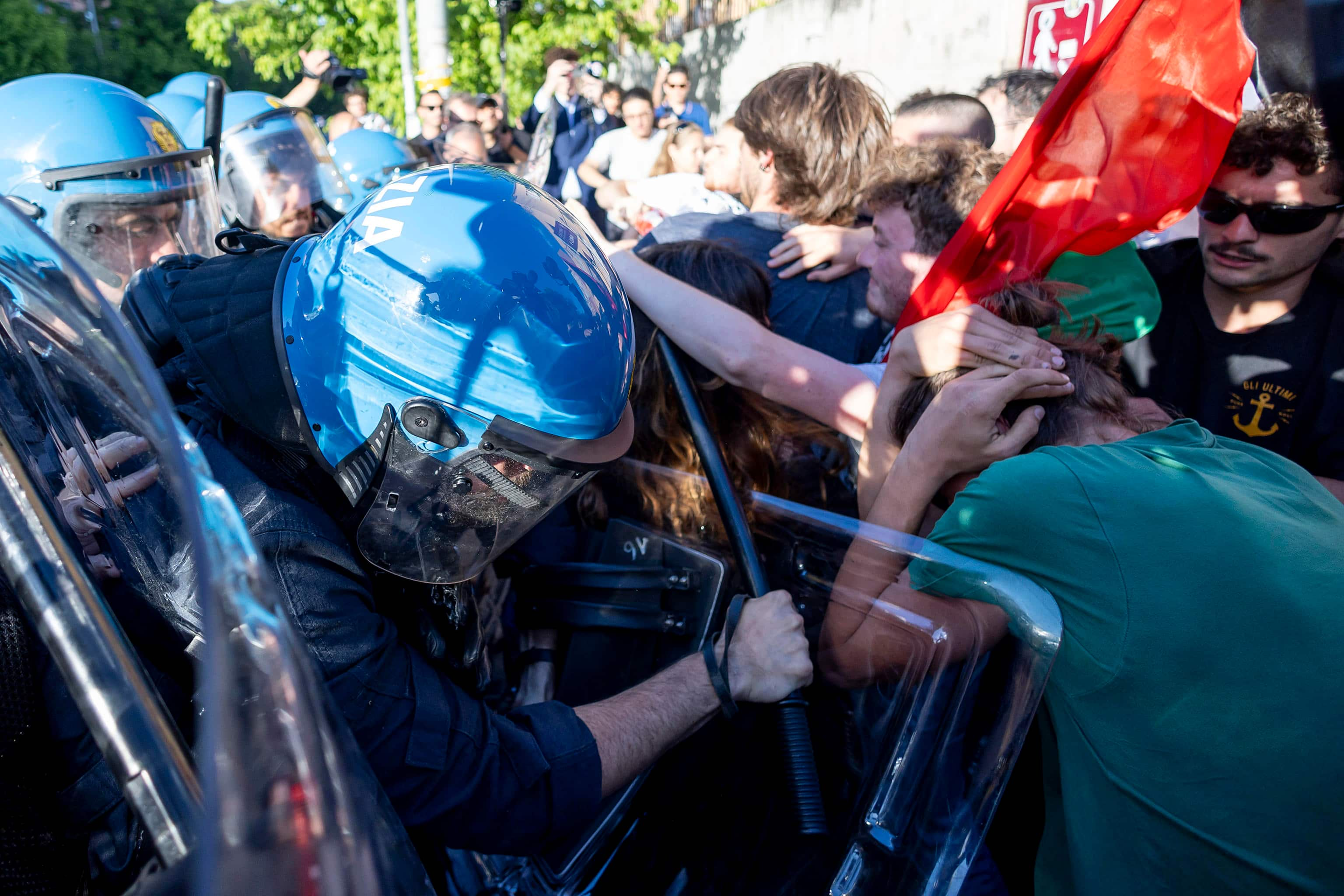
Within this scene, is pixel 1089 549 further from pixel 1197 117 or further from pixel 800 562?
pixel 1197 117

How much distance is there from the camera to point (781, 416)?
2586 mm

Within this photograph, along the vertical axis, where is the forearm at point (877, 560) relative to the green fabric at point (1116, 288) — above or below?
below

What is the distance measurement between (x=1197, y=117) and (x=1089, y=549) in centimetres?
150

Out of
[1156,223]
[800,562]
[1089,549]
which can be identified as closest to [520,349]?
[800,562]

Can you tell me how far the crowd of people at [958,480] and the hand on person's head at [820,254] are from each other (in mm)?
10

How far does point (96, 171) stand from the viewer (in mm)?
2676

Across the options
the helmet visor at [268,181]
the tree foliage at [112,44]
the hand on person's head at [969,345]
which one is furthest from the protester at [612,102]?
the tree foliage at [112,44]

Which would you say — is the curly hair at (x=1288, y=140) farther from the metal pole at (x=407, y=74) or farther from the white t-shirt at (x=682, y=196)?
the metal pole at (x=407, y=74)

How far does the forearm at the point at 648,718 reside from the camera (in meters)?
1.56

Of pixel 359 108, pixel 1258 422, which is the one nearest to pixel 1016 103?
pixel 1258 422

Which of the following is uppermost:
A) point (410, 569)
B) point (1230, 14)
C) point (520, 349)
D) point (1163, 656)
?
point (1230, 14)

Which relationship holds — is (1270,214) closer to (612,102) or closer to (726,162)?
(726,162)

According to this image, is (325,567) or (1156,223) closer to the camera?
(325,567)

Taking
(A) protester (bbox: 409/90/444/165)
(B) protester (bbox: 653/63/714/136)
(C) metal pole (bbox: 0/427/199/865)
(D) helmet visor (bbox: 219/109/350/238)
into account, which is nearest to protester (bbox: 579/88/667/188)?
(B) protester (bbox: 653/63/714/136)
